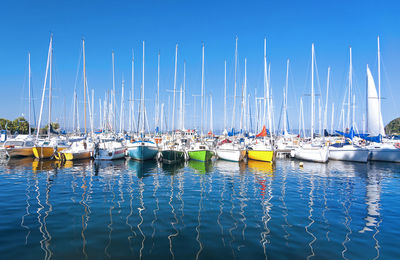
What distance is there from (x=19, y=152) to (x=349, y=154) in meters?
43.4

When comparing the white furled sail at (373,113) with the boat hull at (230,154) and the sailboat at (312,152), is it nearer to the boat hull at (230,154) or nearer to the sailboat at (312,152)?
the sailboat at (312,152)

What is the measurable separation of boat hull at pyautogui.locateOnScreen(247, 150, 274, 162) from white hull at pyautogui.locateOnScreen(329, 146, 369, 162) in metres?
10.1

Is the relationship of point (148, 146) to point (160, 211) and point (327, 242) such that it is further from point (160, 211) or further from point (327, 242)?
point (327, 242)

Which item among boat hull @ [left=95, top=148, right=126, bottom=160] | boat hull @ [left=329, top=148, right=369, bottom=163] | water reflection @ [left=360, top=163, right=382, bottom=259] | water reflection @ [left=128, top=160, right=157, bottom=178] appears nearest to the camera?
water reflection @ [left=360, top=163, right=382, bottom=259]

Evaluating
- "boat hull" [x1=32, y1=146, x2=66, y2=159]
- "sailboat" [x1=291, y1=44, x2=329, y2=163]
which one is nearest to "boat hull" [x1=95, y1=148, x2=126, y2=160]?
"boat hull" [x1=32, y1=146, x2=66, y2=159]

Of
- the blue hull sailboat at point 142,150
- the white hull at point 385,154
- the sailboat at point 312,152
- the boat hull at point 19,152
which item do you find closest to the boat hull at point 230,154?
the sailboat at point 312,152

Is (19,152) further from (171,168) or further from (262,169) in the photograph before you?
(262,169)

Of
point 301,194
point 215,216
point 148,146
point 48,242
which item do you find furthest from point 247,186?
point 148,146

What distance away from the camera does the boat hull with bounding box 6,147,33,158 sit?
31.6 metres

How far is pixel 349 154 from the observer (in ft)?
107

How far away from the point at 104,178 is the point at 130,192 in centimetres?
547

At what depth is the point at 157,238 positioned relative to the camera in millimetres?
7980

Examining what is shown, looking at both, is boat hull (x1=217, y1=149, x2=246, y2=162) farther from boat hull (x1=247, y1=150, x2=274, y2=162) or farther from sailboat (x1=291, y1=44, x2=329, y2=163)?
sailboat (x1=291, y1=44, x2=329, y2=163)

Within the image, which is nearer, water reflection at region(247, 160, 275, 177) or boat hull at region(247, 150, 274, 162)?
water reflection at region(247, 160, 275, 177)
